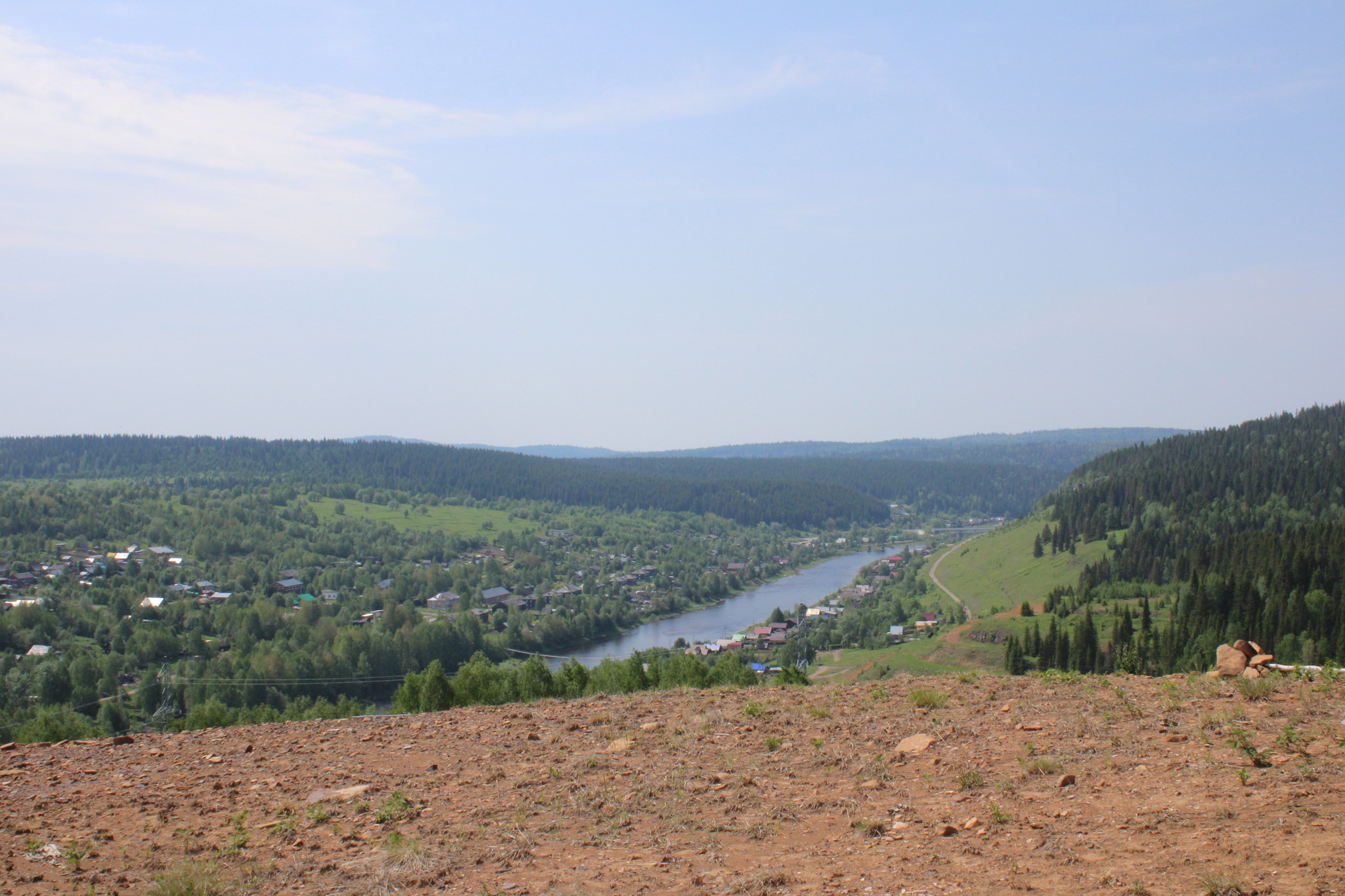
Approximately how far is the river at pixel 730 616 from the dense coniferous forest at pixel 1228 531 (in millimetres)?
35410

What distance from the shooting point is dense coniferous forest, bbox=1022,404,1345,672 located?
163 ft

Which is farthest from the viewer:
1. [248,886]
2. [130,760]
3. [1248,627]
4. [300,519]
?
[300,519]

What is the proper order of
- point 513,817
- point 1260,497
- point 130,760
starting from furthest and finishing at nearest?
1. point 1260,497
2. point 130,760
3. point 513,817

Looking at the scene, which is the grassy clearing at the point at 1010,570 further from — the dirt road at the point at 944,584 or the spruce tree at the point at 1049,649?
the spruce tree at the point at 1049,649

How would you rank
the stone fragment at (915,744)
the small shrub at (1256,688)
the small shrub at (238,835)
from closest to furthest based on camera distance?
the small shrub at (238,835), the stone fragment at (915,744), the small shrub at (1256,688)

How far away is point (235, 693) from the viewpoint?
188 feet

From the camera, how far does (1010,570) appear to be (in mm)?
Answer: 105500

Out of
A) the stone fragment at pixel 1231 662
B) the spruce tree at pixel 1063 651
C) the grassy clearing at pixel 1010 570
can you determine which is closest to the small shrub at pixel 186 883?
the stone fragment at pixel 1231 662

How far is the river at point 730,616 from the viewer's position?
8562cm

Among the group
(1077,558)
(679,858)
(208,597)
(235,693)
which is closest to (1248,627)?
(1077,558)

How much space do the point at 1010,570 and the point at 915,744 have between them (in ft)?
342

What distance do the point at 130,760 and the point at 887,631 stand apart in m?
74.3

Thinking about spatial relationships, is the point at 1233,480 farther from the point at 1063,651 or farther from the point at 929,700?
the point at 929,700

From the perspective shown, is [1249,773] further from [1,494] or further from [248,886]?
[1,494]
